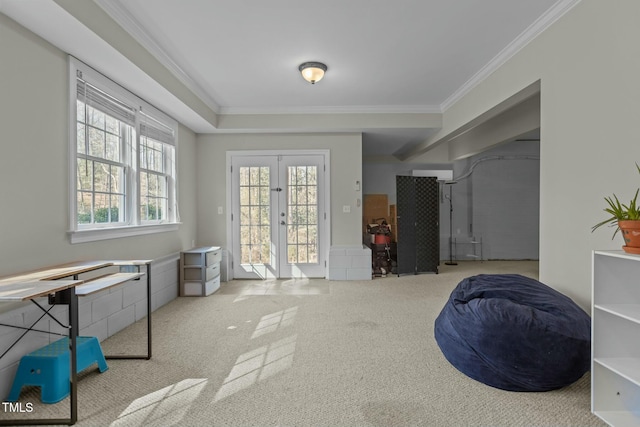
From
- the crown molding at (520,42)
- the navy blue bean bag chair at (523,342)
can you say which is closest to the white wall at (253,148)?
the crown molding at (520,42)

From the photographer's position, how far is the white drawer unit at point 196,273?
4.50m

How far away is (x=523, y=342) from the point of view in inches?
80.8

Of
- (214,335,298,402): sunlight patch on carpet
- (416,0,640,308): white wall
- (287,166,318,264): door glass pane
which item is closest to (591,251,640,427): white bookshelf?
(416,0,640,308): white wall

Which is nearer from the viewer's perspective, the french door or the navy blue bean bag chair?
the navy blue bean bag chair

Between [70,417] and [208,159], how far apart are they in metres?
4.18

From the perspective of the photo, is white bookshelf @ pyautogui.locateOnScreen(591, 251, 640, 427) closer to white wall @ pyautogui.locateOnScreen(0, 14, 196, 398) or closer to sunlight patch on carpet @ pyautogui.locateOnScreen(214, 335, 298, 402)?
sunlight patch on carpet @ pyautogui.locateOnScreen(214, 335, 298, 402)

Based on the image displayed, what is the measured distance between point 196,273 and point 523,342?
3.92 m

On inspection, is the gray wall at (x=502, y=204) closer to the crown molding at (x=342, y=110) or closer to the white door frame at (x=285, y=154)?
the crown molding at (x=342, y=110)

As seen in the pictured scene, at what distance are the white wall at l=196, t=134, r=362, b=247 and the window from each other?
1.00m

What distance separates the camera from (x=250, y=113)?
5.06 m

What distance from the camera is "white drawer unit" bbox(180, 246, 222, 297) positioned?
4.50 metres

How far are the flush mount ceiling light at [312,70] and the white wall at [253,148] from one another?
1885mm

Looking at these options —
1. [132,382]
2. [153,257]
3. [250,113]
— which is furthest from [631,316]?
[250,113]

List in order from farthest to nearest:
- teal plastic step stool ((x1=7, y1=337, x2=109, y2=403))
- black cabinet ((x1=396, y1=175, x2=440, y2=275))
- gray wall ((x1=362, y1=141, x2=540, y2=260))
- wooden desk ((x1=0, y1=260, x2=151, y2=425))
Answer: gray wall ((x1=362, y1=141, x2=540, y2=260))
black cabinet ((x1=396, y1=175, x2=440, y2=275))
teal plastic step stool ((x1=7, y1=337, x2=109, y2=403))
wooden desk ((x1=0, y1=260, x2=151, y2=425))
